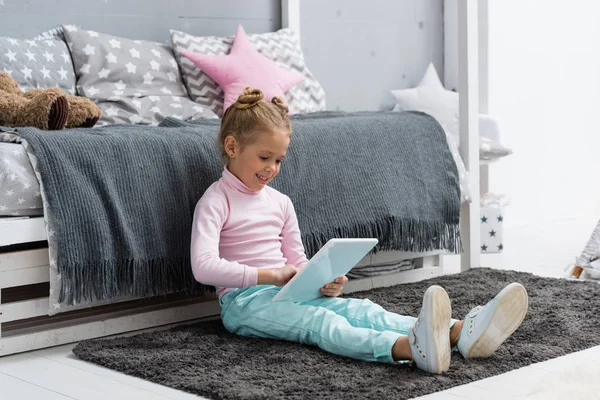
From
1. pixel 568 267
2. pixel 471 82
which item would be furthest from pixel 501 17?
pixel 568 267

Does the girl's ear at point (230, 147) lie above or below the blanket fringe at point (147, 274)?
above

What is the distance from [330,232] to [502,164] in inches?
74.7

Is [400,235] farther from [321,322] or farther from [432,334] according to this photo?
[432,334]

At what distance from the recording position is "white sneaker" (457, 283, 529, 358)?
65.6 inches

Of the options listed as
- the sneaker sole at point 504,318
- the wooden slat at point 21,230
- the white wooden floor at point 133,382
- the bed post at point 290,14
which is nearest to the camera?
the white wooden floor at point 133,382

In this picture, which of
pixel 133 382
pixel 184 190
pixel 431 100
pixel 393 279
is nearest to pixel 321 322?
pixel 133 382

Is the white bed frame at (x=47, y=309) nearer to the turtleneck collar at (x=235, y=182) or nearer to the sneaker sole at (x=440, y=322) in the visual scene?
the turtleneck collar at (x=235, y=182)

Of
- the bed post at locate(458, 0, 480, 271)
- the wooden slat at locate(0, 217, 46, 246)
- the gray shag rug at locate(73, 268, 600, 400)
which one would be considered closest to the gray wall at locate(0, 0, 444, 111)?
the bed post at locate(458, 0, 480, 271)

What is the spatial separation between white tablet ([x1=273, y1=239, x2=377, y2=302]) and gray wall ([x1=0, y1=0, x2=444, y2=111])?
4.74ft

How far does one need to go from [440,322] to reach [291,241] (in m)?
0.64

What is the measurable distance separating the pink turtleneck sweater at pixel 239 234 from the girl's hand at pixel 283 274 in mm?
44

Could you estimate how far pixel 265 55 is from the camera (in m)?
3.27

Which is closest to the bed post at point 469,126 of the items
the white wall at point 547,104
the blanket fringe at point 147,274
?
the blanket fringe at point 147,274

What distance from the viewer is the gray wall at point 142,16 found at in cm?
283
